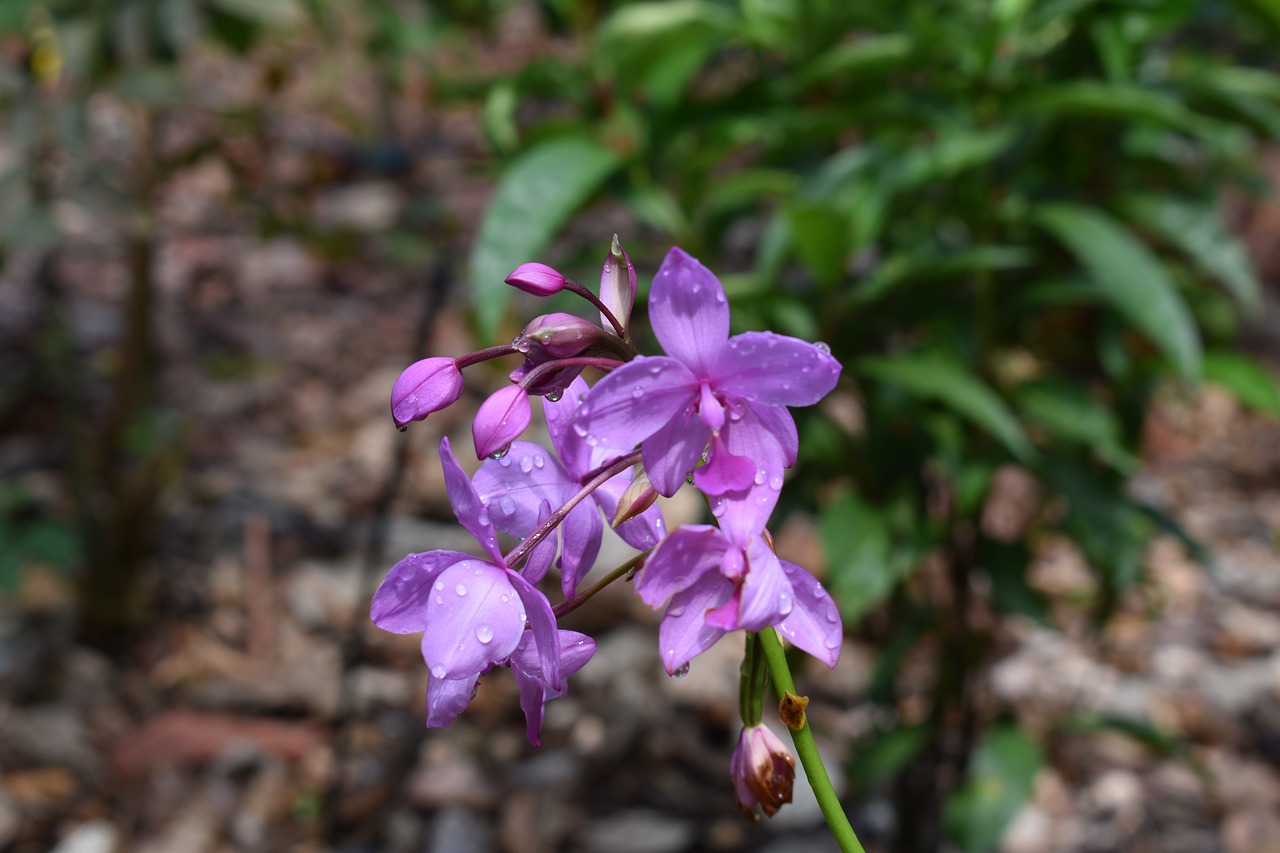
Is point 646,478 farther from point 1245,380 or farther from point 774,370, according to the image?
point 1245,380

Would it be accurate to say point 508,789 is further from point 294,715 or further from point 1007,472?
point 1007,472

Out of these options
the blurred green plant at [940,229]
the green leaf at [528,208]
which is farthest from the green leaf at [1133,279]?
the green leaf at [528,208]

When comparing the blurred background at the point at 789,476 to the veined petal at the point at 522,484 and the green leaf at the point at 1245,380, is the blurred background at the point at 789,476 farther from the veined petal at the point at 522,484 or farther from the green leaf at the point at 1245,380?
the veined petal at the point at 522,484

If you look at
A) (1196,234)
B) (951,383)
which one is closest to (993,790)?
(951,383)

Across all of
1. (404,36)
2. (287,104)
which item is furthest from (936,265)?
(287,104)

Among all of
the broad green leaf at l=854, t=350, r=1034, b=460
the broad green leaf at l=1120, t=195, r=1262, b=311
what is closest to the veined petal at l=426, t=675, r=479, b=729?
the broad green leaf at l=854, t=350, r=1034, b=460

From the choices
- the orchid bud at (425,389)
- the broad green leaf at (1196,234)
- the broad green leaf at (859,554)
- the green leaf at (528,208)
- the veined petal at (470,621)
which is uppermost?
the orchid bud at (425,389)

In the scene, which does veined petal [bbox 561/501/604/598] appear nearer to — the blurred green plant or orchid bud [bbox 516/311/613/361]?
orchid bud [bbox 516/311/613/361]

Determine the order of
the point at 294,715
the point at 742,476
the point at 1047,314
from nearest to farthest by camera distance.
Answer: the point at 742,476, the point at 1047,314, the point at 294,715
